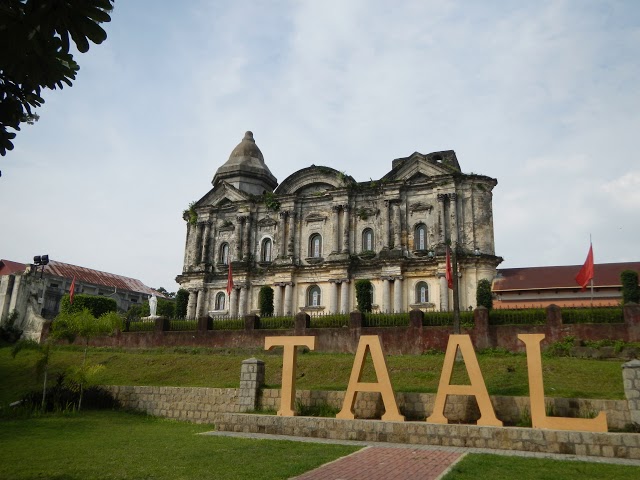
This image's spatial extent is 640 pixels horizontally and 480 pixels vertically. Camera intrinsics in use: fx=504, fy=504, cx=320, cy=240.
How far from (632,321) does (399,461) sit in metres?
15.1

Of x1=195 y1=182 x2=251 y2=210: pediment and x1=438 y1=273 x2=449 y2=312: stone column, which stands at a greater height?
x1=195 y1=182 x2=251 y2=210: pediment

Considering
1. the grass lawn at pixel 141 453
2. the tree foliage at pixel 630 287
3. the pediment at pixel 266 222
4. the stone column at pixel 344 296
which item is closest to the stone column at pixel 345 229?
the stone column at pixel 344 296

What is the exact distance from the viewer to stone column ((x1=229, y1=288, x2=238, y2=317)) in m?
35.3

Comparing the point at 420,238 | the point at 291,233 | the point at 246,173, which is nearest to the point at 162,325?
the point at 291,233

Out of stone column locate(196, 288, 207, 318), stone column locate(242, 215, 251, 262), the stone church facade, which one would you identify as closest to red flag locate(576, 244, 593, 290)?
the stone church facade

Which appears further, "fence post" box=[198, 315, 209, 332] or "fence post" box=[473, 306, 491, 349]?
"fence post" box=[198, 315, 209, 332]

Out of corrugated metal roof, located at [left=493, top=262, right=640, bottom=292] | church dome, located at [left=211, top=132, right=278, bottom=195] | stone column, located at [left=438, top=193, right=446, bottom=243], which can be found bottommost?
corrugated metal roof, located at [left=493, top=262, right=640, bottom=292]

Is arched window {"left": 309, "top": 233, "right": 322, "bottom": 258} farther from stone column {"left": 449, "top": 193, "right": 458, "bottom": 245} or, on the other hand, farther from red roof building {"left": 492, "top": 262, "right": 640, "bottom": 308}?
red roof building {"left": 492, "top": 262, "right": 640, "bottom": 308}

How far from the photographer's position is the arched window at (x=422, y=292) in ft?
102

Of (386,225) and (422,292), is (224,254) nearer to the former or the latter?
(386,225)

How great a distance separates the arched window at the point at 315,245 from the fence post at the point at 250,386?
64.1ft

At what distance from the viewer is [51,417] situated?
52.9ft

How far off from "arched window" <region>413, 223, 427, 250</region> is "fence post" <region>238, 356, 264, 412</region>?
62.0 feet

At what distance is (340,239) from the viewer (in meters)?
34.5
